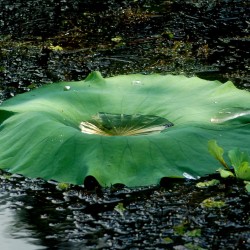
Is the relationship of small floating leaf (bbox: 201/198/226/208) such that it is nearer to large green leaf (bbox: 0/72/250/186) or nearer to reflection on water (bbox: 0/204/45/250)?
large green leaf (bbox: 0/72/250/186)

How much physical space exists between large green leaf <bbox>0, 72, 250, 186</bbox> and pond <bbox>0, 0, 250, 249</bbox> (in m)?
0.05

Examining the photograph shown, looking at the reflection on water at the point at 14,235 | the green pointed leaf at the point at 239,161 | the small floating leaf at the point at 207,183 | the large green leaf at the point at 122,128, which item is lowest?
the reflection on water at the point at 14,235

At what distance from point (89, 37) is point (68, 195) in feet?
5.68

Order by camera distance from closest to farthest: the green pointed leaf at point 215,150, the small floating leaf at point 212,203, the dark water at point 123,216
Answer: the dark water at point 123,216 → the small floating leaf at point 212,203 → the green pointed leaf at point 215,150

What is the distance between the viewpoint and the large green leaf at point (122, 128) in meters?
2.10

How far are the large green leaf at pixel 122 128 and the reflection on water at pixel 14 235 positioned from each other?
0.19 metres

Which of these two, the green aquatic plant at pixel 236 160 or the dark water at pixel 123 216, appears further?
the green aquatic plant at pixel 236 160

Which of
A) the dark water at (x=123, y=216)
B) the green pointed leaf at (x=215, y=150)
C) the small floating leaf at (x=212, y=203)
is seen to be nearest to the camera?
the dark water at (x=123, y=216)

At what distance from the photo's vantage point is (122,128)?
230 cm

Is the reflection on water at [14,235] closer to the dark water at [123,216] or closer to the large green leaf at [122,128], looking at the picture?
the dark water at [123,216]

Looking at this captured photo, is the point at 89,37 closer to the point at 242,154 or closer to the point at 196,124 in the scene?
the point at 196,124

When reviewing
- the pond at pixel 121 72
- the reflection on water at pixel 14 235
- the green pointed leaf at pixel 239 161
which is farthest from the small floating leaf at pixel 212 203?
the reflection on water at pixel 14 235

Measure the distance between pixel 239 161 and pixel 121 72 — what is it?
1.20 metres

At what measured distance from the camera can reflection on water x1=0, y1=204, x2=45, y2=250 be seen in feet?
5.84
